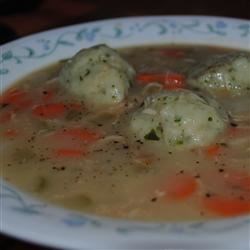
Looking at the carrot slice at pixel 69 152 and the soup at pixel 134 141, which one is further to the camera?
the carrot slice at pixel 69 152

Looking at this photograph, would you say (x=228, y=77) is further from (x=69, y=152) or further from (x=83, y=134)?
(x=69, y=152)

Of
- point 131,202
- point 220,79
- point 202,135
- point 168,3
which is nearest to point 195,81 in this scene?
point 220,79

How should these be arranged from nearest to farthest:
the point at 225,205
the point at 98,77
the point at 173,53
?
the point at 225,205 → the point at 98,77 → the point at 173,53

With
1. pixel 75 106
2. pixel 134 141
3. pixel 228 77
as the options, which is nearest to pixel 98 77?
pixel 75 106

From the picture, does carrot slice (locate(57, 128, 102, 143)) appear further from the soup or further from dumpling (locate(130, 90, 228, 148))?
dumpling (locate(130, 90, 228, 148))

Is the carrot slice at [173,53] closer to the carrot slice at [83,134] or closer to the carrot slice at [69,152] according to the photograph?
the carrot slice at [83,134]

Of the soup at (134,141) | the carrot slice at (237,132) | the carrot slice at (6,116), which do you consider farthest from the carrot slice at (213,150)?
the carrot slice at (6,116)
